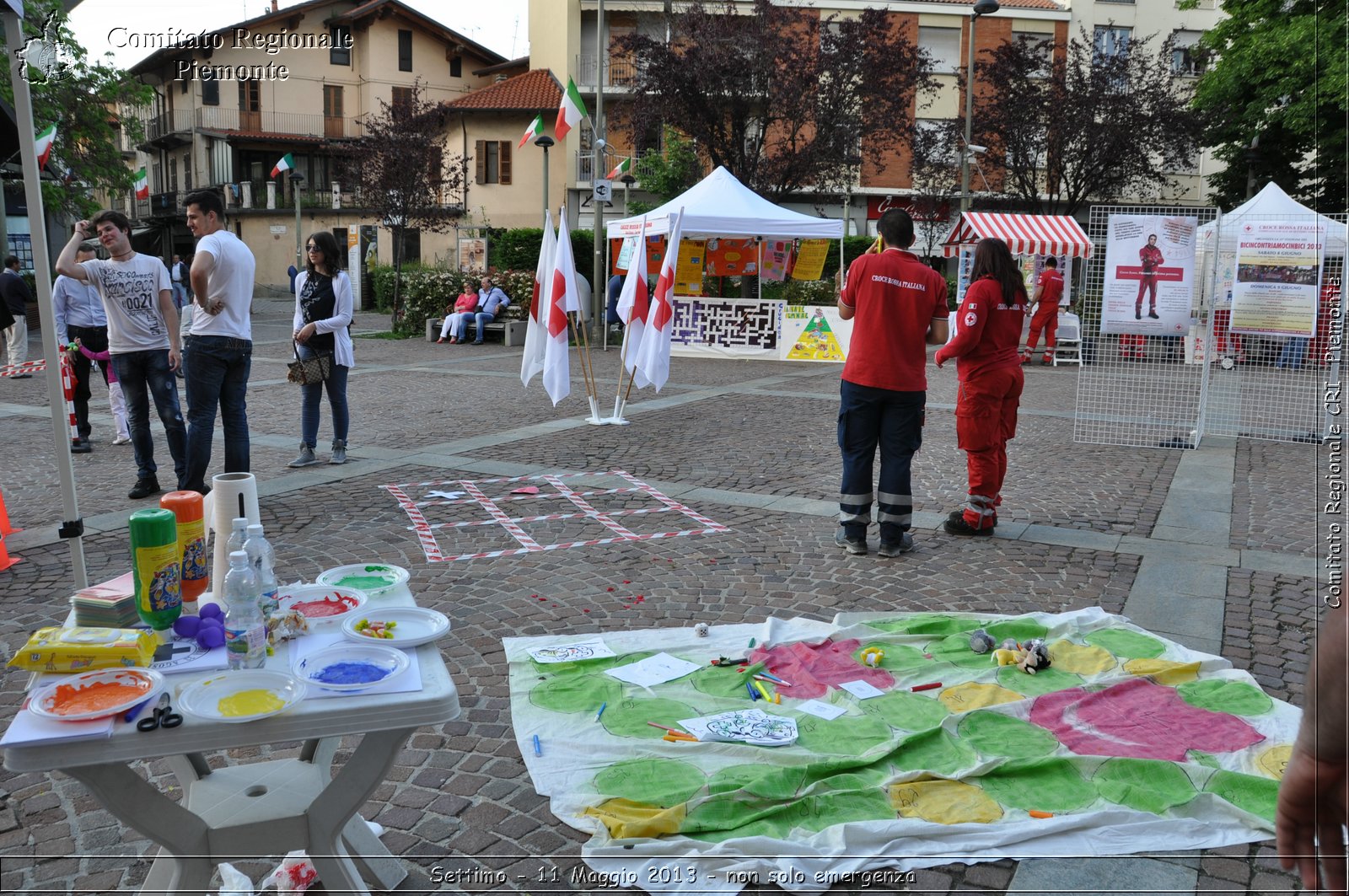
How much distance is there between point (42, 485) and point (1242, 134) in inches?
1156

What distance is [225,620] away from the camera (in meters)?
2.62

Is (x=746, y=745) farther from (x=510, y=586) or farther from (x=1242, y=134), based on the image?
(x=1242, y=134)

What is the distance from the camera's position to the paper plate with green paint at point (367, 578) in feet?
10.6

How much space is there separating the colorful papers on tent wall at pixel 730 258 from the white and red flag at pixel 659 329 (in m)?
8.42

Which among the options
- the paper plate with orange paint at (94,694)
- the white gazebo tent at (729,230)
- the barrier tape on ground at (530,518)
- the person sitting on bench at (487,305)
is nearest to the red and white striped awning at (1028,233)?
the white gazebo tent at (729,230)

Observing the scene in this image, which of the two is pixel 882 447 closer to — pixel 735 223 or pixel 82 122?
pixel 735 223

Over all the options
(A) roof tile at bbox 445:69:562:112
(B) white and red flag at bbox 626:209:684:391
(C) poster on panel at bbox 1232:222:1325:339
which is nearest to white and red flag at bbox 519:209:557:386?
(B) white and red flag at bbox 626:209:684:391

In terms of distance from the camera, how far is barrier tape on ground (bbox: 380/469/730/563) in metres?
6.28

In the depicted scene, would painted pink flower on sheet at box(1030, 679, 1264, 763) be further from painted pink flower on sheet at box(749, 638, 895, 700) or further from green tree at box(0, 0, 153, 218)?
green tree at box(0, 0, 153, 218)

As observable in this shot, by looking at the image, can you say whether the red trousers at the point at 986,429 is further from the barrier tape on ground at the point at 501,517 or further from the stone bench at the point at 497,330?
Answer: the stone bench at the point at 497,330

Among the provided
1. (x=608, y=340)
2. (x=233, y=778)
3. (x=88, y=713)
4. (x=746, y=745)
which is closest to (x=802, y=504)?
(x=746, y=745)

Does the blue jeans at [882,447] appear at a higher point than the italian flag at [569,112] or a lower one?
lower

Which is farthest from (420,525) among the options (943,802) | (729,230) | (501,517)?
(729,230)

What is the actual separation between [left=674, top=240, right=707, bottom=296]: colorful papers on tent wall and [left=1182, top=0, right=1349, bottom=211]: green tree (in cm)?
1182
